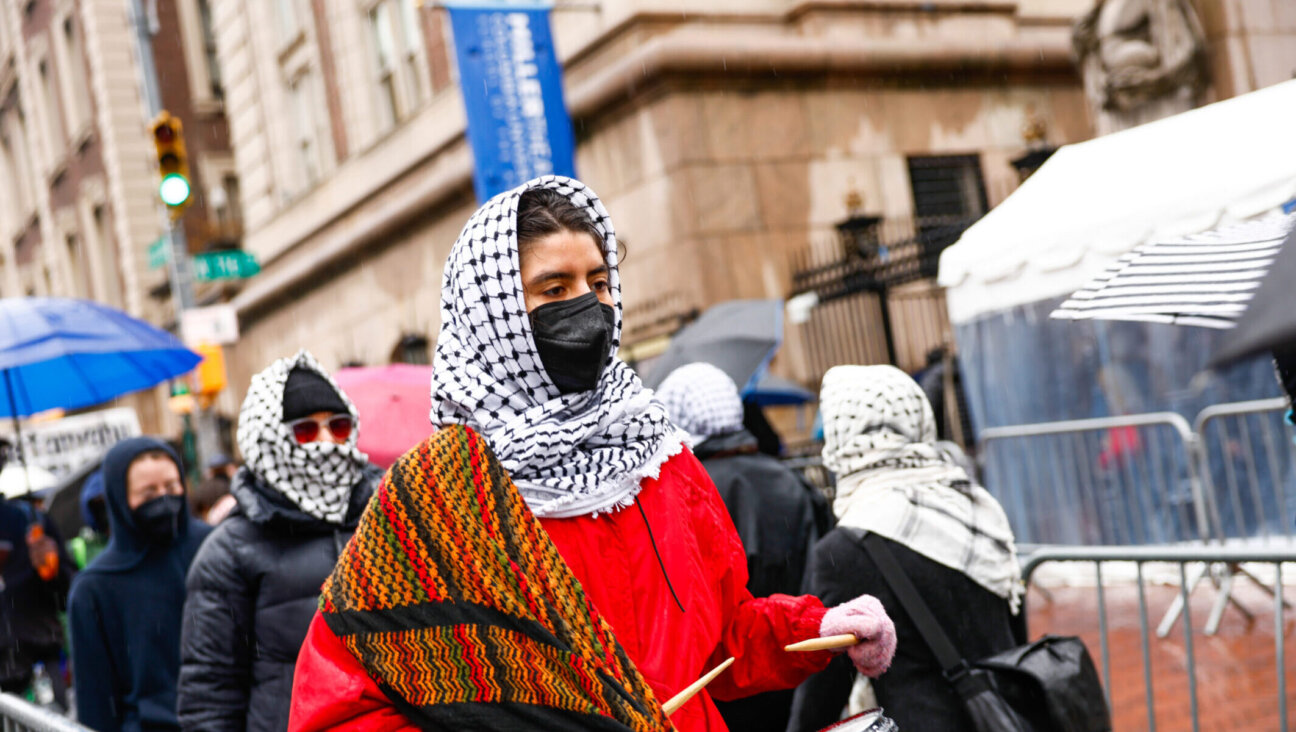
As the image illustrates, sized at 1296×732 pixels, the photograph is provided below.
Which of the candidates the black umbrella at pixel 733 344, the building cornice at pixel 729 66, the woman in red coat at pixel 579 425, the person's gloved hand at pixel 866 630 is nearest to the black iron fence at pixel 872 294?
the building cornice at pixel 729 66

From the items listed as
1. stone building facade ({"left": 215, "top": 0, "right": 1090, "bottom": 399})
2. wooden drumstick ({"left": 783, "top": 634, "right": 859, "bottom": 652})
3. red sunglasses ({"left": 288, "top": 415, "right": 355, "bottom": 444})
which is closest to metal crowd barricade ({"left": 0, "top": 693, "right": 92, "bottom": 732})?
red sunglasses ({"left": 288, "top": 415, "right": 355, "bottom": 444})

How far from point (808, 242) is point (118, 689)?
34.2 ft

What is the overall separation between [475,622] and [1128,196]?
4.33 metres

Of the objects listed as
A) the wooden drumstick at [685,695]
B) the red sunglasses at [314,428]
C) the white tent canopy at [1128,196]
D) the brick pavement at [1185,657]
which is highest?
the white tent canopy at [1128,196]

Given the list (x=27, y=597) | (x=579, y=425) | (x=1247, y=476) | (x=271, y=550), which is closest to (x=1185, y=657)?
(x=1247, y=476)

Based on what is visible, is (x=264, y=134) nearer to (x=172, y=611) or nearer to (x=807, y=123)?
(x=807, y=123)

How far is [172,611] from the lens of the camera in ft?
16.0

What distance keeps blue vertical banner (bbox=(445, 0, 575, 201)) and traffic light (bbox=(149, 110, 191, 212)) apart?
2993 mm

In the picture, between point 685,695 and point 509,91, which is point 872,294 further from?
point 685,695

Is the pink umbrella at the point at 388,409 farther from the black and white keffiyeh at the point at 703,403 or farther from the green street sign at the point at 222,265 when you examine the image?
the green street sign at the point at 222,265

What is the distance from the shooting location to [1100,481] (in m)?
8.75

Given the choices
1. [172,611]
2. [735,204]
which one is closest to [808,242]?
[735,204]

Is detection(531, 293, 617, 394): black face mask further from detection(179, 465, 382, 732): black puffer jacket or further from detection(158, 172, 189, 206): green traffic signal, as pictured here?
detection(158, 172, 189, 206): green traffic signal

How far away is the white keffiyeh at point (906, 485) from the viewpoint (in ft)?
11.5
